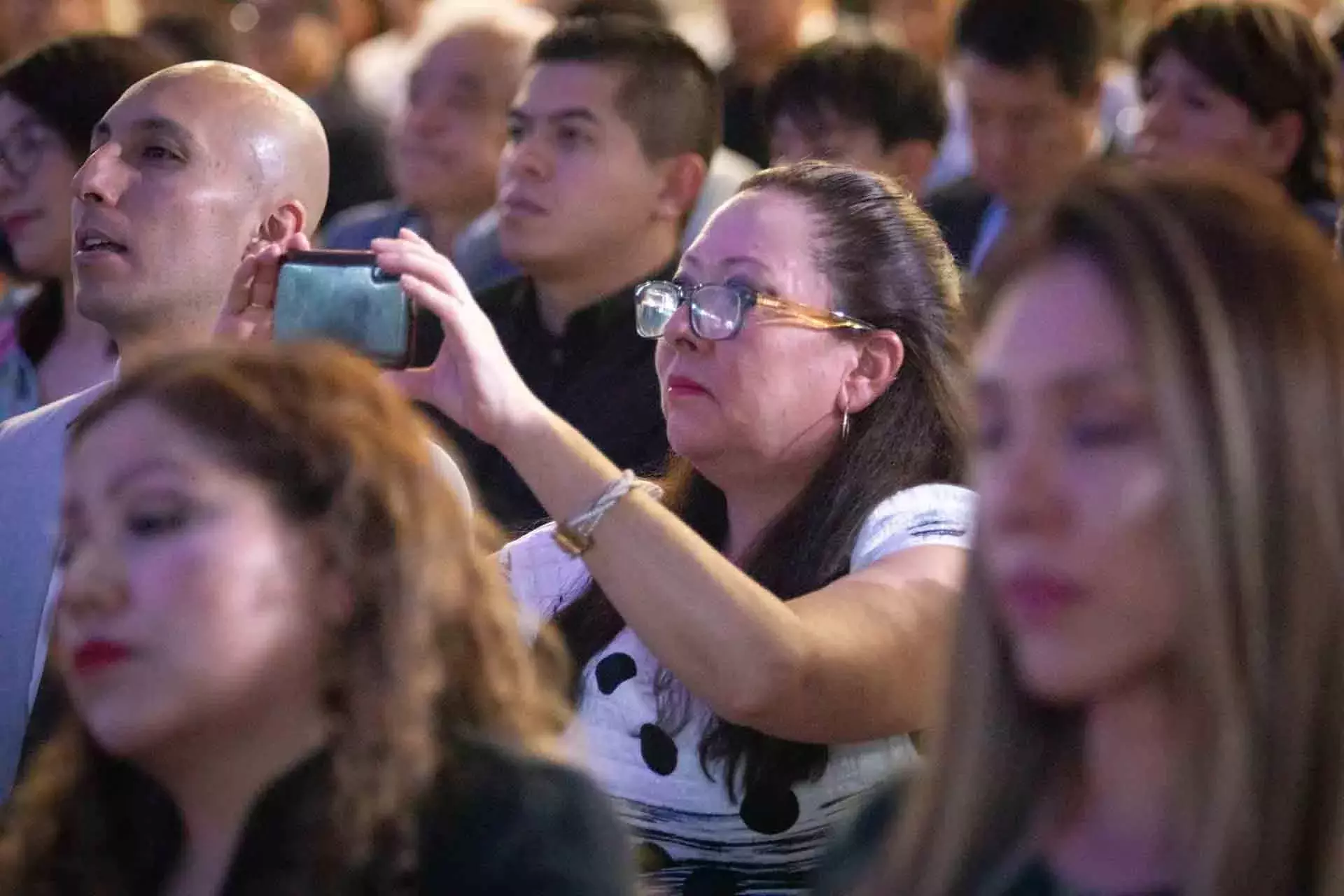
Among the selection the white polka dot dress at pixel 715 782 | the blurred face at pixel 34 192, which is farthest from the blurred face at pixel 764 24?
the white polka dot dress at pixel 715 782

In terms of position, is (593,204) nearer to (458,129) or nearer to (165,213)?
(458,129)

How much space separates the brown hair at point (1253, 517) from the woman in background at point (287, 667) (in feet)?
1.59

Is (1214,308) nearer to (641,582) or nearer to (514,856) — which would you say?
(514,856)

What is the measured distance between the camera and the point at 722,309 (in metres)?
2.32

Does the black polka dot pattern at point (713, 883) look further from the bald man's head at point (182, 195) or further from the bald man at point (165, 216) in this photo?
the bald man's head at point (182, 195)

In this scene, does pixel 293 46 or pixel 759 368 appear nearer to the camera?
pixel 759 368

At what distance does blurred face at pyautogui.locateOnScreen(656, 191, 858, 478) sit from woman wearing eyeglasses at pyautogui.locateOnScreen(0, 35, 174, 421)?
50.1 inches

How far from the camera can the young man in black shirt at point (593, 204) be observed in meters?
3.38

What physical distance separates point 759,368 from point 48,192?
1513 millimetres

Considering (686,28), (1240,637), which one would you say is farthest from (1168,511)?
(686,28)

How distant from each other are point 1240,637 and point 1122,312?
0.73ft

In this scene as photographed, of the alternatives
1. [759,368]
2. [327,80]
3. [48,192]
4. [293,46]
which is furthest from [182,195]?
[293,46]

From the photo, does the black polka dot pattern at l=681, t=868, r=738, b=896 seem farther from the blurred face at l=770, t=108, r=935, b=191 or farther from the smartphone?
the blurred face at l=770, t=108, r=935, b=191

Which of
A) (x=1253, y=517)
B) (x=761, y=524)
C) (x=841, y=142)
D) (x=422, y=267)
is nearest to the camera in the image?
(x=1253, y=517)
